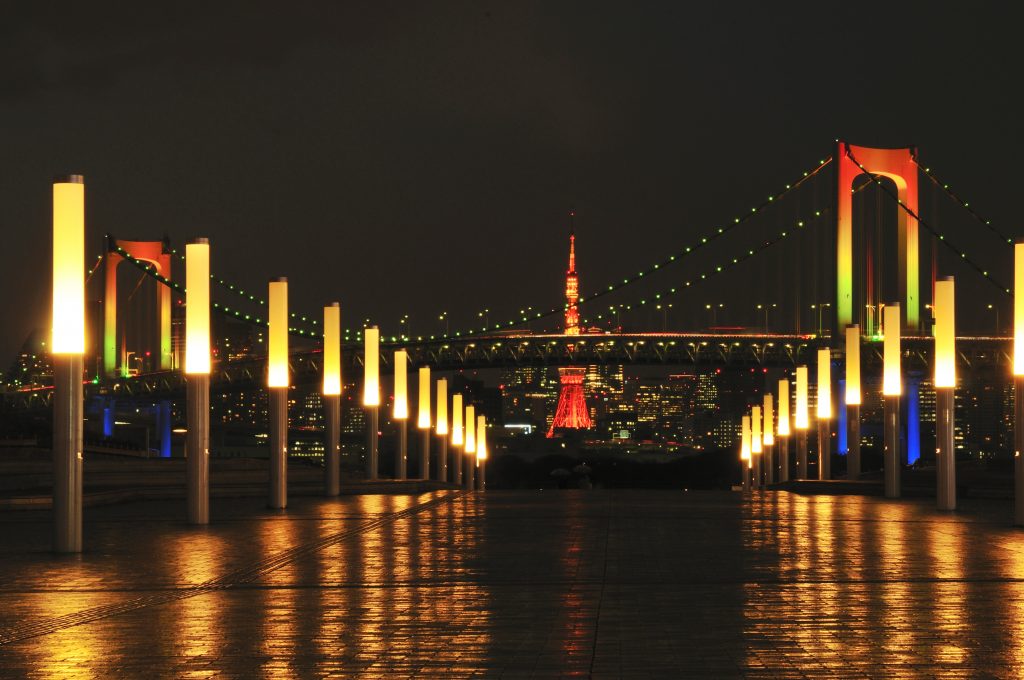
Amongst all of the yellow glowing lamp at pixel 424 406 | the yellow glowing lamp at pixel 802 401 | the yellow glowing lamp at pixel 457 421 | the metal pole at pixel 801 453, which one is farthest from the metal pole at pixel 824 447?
the yellow glowing lamp at pixel 457 421

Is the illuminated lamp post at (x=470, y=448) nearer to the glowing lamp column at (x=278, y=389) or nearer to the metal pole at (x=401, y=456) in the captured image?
the metal pole at (x=401, y=456)

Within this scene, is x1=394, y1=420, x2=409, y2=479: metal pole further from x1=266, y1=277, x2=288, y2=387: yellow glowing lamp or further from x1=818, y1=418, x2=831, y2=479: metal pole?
x1=266, y1=277, x2=288, y2=387: yellow glowing lamp

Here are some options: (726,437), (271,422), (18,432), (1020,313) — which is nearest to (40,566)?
(271,422)

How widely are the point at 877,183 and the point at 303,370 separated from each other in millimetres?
19068

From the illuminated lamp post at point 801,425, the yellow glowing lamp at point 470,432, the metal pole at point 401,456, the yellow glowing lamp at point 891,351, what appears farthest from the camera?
the yellow glowing lamp at point 470,432

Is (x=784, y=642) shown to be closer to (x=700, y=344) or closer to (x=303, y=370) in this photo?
(x=303, y=370)

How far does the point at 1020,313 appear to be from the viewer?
1405cm

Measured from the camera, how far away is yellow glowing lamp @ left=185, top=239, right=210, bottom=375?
14.0 metres

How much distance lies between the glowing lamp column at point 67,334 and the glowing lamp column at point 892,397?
11.5m

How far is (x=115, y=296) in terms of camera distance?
60438 millimetres

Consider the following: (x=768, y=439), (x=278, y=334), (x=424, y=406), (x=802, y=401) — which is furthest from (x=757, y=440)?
(x=278, y=334)

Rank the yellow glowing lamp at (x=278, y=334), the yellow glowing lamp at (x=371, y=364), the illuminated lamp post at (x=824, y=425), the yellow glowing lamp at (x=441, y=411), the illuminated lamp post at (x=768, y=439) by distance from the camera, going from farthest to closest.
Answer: the illuminated lamp post at (x=768, y=439)
the yellow glowing lamp at (x=441, y=411)
the illuminated lamp post at (x=824, y=425)
the yellow glowing lamp at (x=371, y=364)
the yellow glowing lamp at (x=278, y=334)

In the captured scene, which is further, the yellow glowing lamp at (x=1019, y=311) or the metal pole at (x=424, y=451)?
the metal pole at (x=424, y=451)

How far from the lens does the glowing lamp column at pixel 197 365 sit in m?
13.9
